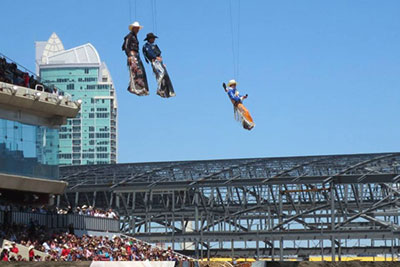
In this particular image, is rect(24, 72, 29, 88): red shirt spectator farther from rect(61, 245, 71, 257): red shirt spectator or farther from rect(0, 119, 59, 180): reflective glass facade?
rect(61, 245, 71, 257): red shirt spectator

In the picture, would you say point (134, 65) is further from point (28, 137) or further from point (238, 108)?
point (28, 137)

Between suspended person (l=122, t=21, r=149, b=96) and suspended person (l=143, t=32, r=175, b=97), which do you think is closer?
suspended person (l=122, t=21, r=149, b=96)

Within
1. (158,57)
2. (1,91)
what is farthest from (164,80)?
(1,91)

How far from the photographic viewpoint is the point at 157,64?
140 ft

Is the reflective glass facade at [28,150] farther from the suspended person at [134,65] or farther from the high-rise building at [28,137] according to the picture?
the suspended person at [134,65]

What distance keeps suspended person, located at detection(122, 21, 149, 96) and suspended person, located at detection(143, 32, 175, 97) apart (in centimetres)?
42

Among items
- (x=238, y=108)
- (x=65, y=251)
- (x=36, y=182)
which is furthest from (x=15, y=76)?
(x=238, y=108)

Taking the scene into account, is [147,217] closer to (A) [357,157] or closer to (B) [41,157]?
(A) [357,157]

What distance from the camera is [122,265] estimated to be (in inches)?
912

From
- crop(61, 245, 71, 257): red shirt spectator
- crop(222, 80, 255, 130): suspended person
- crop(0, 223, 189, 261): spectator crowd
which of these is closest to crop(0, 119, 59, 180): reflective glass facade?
crop(0, 223, 189, 261): spectator crowd

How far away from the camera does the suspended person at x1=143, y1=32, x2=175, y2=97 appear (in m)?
42.6

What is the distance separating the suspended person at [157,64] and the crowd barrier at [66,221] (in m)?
15.6

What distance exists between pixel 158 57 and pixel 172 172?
4317 centimetres

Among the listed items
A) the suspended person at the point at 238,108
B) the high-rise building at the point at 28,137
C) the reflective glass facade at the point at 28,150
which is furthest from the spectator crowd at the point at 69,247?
the suspended person at the point at 238,108
